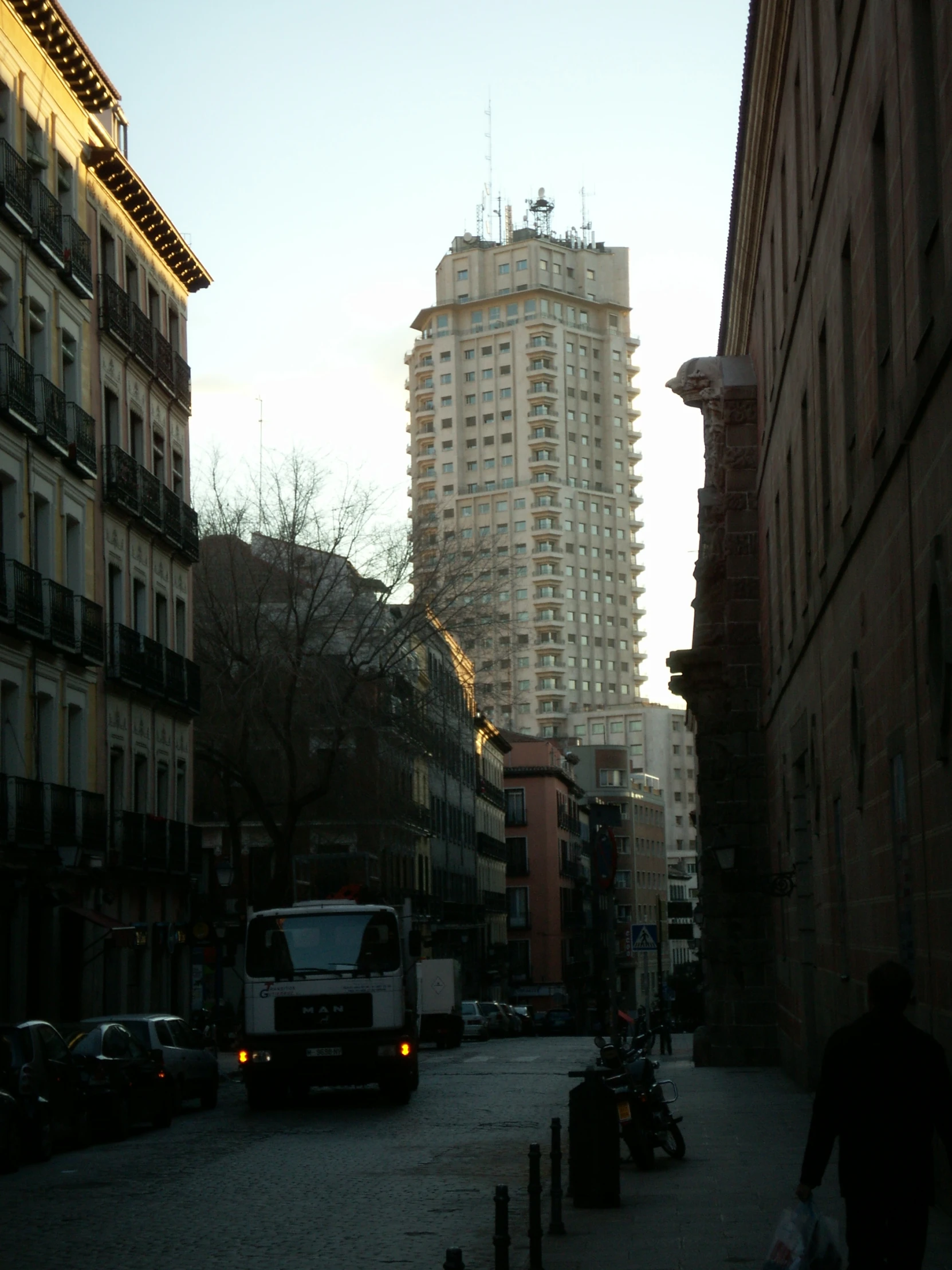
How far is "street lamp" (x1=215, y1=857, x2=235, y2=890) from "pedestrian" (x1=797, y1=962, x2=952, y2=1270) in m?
29.6

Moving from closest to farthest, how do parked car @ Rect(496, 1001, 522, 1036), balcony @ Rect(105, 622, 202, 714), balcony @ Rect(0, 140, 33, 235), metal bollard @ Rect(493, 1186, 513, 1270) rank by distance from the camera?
1. metal bollard @ Rect(493, 1186, 513, 1270)
2. balcony @ Rect(0, 140, 33, 235)
3. balcony @ Rect(105, 622, 202, 714)
4. parked car @ Rect(496, 1001, 522, 1036)

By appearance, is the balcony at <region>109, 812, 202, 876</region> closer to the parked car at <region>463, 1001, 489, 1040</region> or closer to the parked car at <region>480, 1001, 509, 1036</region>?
the parked car at <region>463, 1001, 489, 1040</region>

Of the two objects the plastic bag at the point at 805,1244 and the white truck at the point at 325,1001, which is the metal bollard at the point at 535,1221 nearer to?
the plastic bag at the point at 805,1244

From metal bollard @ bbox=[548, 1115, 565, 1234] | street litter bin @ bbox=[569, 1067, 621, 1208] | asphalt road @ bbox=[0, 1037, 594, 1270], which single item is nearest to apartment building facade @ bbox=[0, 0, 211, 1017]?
asphalt road @ bbox=[0, 1037, 594, 1270]

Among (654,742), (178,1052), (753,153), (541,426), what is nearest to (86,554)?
(178,1052)

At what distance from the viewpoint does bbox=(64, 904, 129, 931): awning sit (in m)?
35.2

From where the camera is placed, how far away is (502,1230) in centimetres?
873

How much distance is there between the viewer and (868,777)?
15.8 meters

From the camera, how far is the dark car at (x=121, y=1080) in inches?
832

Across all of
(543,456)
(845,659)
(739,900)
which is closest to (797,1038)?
(739,900)

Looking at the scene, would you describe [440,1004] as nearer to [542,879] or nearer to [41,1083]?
[41,1083]

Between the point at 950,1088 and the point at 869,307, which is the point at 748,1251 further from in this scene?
the point at 869,307

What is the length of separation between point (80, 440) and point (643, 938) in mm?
15082

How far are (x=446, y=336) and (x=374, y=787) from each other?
389 ft
